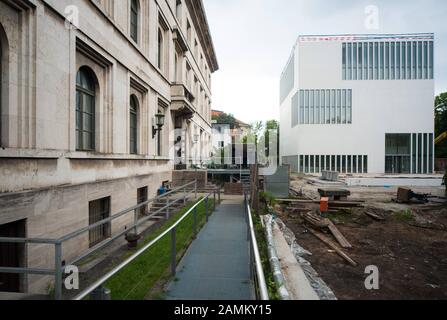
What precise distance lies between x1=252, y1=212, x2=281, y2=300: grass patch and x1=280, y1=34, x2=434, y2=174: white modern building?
127ft

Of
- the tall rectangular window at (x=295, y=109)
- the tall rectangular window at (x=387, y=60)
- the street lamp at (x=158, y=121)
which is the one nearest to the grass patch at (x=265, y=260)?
the street lamp at (x=158, y=121)

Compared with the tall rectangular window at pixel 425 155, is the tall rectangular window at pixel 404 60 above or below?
above

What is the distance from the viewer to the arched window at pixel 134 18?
11.6m

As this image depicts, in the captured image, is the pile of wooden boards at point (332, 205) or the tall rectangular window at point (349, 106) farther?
the tall rectangular window at point (349, 106)

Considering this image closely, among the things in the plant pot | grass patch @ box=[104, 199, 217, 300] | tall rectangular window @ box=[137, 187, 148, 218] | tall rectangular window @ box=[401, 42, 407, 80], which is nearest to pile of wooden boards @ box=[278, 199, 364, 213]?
tall rectangular window @ box=[137, 187, 148, 218]

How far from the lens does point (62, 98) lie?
6.82m

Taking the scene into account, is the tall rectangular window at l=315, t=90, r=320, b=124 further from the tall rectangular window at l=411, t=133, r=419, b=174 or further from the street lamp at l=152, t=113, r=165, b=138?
the street lamp at l=152, t=113, r=165, b=138

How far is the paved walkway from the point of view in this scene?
418cm

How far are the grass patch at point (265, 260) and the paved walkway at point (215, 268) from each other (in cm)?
36

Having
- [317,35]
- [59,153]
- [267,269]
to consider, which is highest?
[317,35]

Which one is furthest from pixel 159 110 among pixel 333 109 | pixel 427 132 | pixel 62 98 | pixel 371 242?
pixel 427 132

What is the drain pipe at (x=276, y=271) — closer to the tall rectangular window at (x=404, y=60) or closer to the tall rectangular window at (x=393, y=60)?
the tall rectangular window at (x=393, y=60)

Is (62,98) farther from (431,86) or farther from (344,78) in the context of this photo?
(431,86)

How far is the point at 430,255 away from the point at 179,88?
46.9 feet
